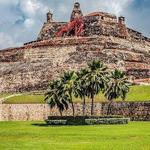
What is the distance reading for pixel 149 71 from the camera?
3920 inches

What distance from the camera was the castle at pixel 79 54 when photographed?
99062 millimetres

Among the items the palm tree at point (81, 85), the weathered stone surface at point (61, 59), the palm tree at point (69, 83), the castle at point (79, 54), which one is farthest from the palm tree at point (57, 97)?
the weathered stone surface at point (61, 59)

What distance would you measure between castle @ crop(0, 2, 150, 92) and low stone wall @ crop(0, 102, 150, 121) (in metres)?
12.7

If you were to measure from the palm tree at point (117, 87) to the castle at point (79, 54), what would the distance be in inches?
569

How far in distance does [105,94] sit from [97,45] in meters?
27.1

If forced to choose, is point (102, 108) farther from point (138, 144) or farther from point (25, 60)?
point (138, 144)

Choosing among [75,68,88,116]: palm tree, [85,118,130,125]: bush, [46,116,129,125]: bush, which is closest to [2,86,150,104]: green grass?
[75,68,88,116]: palm tree

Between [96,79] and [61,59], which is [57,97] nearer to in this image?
[96,79]

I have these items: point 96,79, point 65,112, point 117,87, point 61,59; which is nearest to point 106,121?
point 96,79

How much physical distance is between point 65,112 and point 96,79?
1007 centimetres

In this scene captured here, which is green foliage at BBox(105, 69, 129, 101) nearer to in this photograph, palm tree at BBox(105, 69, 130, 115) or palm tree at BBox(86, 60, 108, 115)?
palm tree at BBox(105, 69, 130, 115)

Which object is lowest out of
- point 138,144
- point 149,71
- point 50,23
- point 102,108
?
point 138,144

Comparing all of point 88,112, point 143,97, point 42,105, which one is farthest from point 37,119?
point 143,97

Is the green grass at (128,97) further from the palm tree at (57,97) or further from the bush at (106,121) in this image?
the bush at (106,121)
